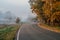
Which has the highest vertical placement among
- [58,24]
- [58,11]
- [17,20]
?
[58,11]

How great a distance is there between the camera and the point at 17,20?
165875mm

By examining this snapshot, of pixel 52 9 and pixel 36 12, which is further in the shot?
pixel 36 12

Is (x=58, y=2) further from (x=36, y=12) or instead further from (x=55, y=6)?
(x=36, y=12)

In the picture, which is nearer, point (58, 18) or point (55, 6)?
point (55, 6)

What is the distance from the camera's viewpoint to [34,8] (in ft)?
213

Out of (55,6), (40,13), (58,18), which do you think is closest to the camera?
(55,6)

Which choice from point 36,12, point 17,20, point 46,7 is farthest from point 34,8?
point 17,20

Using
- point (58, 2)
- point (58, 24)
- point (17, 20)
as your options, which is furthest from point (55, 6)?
point (17, 20)

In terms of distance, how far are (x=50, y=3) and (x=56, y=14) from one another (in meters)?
2.80

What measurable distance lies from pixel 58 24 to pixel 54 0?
318 inches

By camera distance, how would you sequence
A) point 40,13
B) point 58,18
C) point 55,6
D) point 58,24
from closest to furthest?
point 55,6 < point 58,18 < point 58,24 < point 40,13

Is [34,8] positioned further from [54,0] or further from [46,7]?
[54,0]

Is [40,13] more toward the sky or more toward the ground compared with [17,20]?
more toward the sky

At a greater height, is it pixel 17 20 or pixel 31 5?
pixel 31 5
